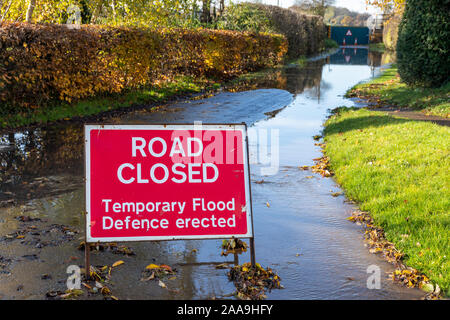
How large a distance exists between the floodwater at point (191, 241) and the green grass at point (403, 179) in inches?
11.5

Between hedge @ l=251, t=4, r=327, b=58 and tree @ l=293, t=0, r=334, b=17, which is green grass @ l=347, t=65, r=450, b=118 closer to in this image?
hedge @ l=251, t=4, r=327, b=58

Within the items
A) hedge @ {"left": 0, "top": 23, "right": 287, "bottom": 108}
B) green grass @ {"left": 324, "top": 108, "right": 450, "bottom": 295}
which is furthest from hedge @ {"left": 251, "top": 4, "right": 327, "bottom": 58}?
green grass @ {"left": 324, "top": 108, "right": 450, "bottom": 295}

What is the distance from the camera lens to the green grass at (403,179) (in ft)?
14.7

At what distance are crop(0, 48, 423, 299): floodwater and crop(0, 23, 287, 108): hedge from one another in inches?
48.0

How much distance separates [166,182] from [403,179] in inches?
143

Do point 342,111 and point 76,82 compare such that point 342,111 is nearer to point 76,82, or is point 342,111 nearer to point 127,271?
point 76,82

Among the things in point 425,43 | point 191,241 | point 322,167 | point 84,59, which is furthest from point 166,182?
point 425,43

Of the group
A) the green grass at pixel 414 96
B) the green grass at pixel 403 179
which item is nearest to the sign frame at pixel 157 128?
the green grass at pixel 403 179

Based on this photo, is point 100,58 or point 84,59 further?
point 100,58

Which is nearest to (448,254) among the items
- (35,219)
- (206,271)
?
(206,271)

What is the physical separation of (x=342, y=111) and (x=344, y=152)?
4913 mm

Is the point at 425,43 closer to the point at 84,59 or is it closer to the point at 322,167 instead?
the point at 322,167

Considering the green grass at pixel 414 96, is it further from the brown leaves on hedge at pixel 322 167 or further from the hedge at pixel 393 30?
the hedge at pixel 393 30

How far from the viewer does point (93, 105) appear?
11680 mm
